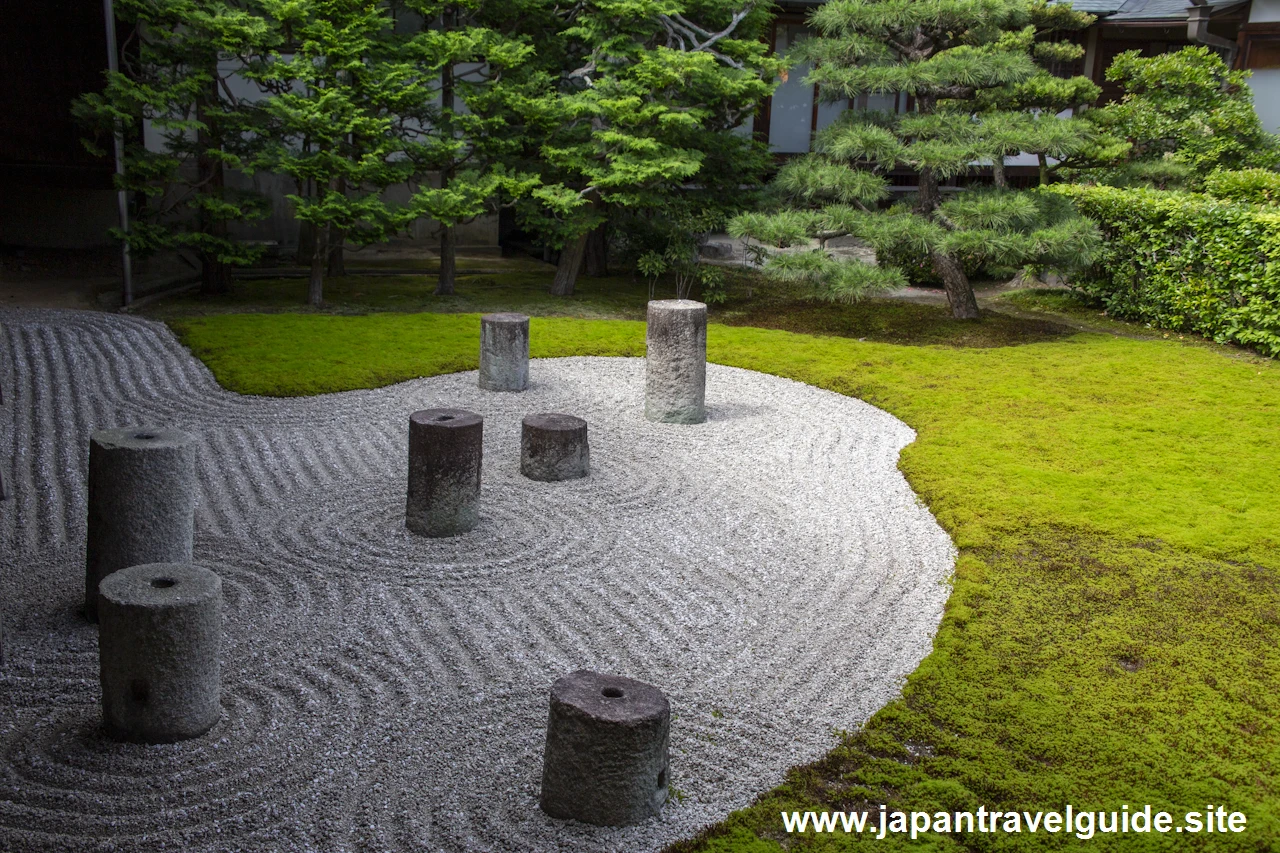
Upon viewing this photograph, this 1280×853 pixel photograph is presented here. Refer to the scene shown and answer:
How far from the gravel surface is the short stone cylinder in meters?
0.13

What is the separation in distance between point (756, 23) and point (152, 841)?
1288 centimetres

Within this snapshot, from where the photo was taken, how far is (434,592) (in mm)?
5816

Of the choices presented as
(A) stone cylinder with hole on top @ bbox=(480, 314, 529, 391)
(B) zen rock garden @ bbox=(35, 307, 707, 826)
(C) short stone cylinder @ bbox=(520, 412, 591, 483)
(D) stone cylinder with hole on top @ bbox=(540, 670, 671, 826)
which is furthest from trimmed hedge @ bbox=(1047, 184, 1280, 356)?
(D) stone cylinder with hole on top @ bbox=(540, 670, 671, 826)

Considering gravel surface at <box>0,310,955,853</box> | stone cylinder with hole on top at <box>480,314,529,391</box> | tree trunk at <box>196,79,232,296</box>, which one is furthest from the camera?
A: tree trunk at <box>196,79,232,296</box>

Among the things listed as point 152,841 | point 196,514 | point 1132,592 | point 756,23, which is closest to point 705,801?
point 152,841

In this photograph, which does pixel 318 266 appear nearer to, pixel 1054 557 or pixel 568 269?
pixel 568 269

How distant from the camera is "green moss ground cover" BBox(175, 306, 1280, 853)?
4199mm

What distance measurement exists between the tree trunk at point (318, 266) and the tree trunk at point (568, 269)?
3.05m

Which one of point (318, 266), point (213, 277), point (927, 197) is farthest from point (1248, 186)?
point (213, 277)

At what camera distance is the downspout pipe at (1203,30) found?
55.9 ft

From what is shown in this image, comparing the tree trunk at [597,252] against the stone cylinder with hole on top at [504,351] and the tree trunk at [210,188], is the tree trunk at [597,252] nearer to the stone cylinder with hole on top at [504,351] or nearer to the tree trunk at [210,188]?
the tree trunk at [210,188]

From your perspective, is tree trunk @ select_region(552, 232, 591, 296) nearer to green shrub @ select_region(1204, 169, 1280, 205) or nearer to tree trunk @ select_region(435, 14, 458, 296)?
tree trunk @ select_region(435, 14, 458, 296)

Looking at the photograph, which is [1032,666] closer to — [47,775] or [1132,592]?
[1132,592]

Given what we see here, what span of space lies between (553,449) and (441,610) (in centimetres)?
219
